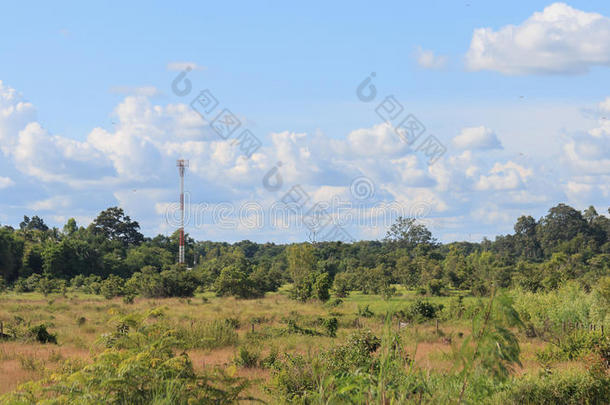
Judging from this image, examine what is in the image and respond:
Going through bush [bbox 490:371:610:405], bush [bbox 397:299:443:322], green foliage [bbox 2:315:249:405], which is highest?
green foliage [bbox 2:315:249:405]

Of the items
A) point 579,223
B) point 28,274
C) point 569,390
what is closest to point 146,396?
point 569,390

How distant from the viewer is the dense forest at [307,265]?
50281 mm

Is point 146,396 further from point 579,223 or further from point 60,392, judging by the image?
point 579,223

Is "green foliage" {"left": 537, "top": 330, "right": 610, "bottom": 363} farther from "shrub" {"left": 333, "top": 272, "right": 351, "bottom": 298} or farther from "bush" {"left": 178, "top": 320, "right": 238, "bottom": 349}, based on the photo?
"shrub" {"left": 333, "top": 272, "right": 351, "bottom": 298}

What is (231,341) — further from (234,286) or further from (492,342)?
(234,286)

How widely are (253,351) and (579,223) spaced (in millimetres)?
89189

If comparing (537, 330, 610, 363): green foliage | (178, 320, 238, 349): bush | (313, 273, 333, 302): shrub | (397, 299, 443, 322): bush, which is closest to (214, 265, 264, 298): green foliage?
(313, 273, 333, 302): shrub

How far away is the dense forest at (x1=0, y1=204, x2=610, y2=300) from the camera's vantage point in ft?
165

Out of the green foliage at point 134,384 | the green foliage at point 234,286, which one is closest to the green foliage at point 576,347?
the green foliage at point 134,384

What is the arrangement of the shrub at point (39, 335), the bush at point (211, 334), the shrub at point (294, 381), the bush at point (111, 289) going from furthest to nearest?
the bush at point (111, 289)
the shrub at point (39, 335)
the bush at point (211, 334)
the shrub at point (294, 381)

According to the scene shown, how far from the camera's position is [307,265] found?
64.8 m

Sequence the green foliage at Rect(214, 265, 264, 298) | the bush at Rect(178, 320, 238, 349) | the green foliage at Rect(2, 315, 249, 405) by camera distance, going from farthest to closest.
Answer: the green foliage at Rect(214, 265, 264, 298) < the bush at Rect(178, 320, 238, 349) < the green foliage at Rect(2, 315, 249, 405)

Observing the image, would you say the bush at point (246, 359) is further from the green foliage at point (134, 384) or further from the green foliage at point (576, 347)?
the green foliage at point (134, 384)

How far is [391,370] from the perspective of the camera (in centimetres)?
577
